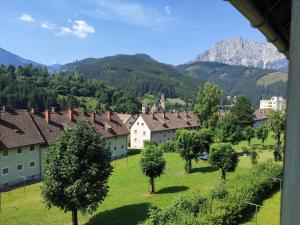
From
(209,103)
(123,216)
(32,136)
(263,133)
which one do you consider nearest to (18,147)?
(32,136)

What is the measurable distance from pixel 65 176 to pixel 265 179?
1687 centimetres

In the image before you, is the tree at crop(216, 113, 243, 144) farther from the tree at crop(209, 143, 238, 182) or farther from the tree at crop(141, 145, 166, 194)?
the tree at crop(141, 145, 166, 194)

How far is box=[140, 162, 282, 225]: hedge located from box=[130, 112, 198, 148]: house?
4653 centimetres

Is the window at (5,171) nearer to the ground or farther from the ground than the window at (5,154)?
nearer to the ground

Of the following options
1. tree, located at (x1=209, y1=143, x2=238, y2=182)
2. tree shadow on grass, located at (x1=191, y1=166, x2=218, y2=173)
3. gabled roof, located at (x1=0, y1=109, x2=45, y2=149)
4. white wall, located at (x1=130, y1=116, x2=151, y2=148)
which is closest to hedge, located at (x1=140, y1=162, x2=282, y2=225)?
tree, located at (x1=209, y1=143, x2=238, y2=182)

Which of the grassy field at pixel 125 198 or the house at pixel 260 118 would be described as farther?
the house at pixel 260 118

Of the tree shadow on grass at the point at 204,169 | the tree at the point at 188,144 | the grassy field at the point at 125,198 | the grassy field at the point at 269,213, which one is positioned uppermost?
the tree at the point at 188,144

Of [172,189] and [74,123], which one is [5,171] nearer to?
[74,123]

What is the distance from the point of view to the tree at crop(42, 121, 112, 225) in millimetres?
25656

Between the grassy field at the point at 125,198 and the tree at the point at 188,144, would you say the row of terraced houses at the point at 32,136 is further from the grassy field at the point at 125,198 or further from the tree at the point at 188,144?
the tree at the point at 188,144

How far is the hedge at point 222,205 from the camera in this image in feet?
66.9

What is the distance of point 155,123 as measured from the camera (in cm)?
8056

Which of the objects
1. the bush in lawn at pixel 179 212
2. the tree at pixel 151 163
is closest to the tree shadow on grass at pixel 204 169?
the tree at pixel 151 163

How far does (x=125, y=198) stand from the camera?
115 ft
